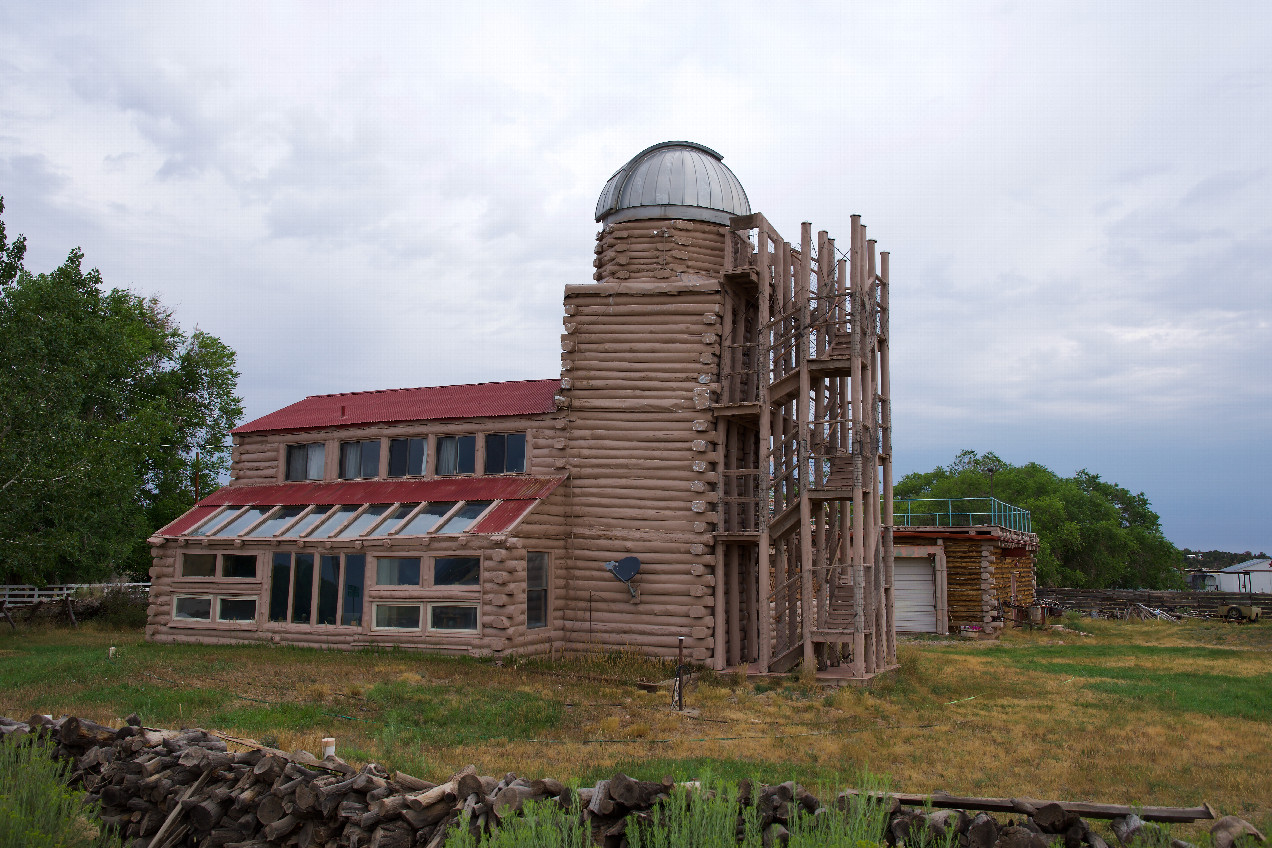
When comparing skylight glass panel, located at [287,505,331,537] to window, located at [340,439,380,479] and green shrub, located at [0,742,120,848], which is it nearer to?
window, located at [340,439,380,479]

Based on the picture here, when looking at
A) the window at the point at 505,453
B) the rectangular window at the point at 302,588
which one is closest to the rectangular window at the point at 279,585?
the rectangular window at the point at 302,588

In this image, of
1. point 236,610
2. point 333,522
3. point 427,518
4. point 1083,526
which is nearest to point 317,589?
point 333,522

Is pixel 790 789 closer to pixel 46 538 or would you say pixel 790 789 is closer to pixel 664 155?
pixel 664 155

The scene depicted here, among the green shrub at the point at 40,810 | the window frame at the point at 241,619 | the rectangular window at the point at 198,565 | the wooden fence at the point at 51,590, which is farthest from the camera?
the wooden fence at the point at 51,590

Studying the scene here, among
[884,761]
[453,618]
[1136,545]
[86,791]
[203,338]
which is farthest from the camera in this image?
[1136,545]

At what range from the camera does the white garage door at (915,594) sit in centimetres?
3453

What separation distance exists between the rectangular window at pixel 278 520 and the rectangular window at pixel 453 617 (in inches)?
221

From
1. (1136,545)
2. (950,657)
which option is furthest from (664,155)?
(1136,545)

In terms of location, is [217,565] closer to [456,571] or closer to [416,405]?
[416,405]

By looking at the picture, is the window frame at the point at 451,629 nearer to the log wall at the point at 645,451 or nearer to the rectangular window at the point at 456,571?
the rectangular window at the point at 456,571

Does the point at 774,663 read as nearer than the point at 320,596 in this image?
Yes

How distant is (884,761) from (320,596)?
49.5 ft

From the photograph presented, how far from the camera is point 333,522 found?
76.5 feet

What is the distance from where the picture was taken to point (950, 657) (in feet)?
83.1
